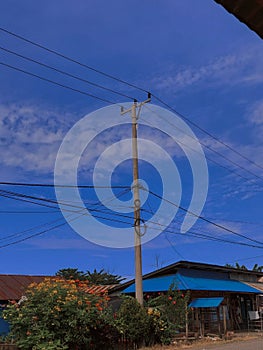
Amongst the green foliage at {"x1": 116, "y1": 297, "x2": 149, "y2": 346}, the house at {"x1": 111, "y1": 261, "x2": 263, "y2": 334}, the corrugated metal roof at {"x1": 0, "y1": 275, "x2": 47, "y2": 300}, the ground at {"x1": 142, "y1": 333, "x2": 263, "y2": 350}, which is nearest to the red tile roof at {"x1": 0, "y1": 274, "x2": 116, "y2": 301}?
the corrugated metal roof at {"x1": 0, "y1": 275, "x2": 47, "y2": 300}

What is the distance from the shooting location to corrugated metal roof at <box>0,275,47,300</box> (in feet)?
87.8

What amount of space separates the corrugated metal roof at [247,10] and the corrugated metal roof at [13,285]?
26157 mm

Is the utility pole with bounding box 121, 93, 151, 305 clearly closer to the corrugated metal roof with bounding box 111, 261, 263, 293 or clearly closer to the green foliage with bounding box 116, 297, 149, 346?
the green foliage with bounding box 116, 297, 149, 346

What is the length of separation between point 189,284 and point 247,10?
23838 mm

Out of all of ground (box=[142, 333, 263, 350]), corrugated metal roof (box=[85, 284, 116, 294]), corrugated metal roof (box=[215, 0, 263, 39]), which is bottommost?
ground (box=[142, 333, 263, 350])

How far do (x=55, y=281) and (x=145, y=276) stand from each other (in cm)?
1232

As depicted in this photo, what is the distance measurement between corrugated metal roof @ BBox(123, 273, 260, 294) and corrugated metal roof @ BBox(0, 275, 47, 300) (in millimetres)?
6715

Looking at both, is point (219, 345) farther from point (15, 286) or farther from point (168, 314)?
point (15, 286)

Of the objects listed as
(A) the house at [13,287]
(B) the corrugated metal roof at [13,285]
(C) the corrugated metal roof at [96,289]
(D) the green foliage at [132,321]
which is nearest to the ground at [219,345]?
(D) the green foliage at [132,321]

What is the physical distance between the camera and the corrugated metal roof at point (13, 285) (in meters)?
26.8

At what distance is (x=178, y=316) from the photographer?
20672 millimetres

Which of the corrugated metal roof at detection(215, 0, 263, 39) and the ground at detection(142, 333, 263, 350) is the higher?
the corrugated metal roof at detection(215, 0, 263, 39)

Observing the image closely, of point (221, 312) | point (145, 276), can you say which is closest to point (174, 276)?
point (145, 276)

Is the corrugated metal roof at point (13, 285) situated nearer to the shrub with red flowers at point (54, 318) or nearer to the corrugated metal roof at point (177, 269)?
the corrugated metal roof at point (177, 269)
